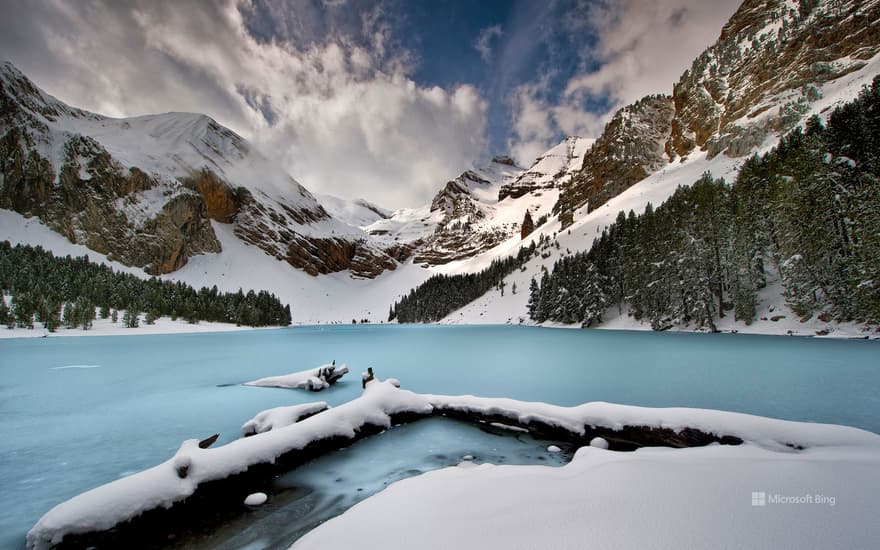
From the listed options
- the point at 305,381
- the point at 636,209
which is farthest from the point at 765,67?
the point at 305,381

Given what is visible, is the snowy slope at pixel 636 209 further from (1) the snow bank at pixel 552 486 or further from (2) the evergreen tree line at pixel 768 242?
(1) the snow bank at pixel 552 486

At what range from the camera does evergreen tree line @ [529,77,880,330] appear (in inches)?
1080

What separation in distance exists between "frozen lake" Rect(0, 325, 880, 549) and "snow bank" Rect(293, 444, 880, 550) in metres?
2.17

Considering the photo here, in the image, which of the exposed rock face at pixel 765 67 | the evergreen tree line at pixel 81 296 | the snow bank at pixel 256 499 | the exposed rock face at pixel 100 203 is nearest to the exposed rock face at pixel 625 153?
the exposed rock face at pixel 765 67

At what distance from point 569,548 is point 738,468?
11.3ft

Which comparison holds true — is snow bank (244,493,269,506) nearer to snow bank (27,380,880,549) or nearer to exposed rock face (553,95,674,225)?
snow bank (27,380,880,549)

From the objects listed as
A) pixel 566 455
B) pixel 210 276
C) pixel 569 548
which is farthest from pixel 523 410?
pixel 210 276

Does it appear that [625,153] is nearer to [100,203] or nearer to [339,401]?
[339,401]

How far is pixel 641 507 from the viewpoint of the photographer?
3.61 metres

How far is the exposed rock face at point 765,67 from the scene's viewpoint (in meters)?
79.6

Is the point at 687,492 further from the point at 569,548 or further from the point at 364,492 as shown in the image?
the point at 364,492

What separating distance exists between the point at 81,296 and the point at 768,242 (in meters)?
116

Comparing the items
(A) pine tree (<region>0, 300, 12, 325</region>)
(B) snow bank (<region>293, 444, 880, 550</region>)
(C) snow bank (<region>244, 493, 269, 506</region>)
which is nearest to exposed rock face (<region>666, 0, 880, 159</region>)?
(B) snow bank (<region>293, 444, 880, 550</region>)

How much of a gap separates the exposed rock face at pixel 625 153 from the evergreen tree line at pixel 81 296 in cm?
13893
